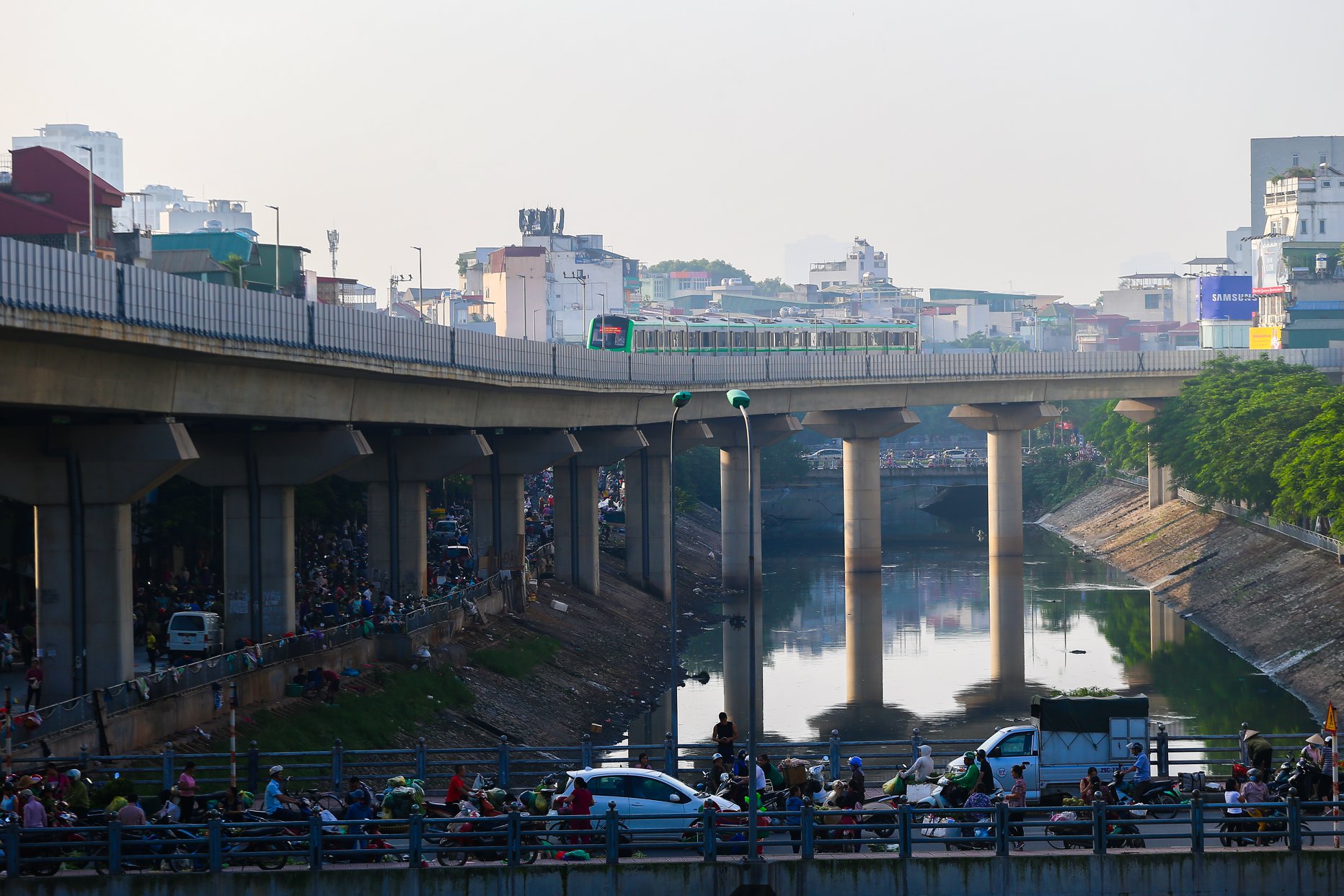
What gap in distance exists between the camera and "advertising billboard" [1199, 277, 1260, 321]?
603ft

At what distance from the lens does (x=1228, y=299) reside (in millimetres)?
185000

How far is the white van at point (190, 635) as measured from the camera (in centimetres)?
5672

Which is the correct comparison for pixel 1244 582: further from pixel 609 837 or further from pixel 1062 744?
pixel 609 837

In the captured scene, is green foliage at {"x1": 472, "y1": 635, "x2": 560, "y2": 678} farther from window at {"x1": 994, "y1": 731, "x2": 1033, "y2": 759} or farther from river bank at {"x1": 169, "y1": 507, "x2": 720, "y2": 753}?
window at {"x1": 994, "y1": 731, "x2": 1033, "y2": 759}

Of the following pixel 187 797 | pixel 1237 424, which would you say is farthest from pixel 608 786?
pixel 1237 424

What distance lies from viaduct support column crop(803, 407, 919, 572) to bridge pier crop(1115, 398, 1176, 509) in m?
21.5

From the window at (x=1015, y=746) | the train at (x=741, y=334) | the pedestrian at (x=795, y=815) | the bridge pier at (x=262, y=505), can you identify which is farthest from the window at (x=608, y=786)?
the train at (x=741, y=334)

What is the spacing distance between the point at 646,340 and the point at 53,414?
2755 inches

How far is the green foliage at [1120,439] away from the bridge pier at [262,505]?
8293 centimetres


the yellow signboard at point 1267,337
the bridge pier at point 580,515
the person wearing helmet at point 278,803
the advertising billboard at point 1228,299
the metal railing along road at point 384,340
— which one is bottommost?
the person wearing helmet at point 278,803

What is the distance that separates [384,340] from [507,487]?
2366cm

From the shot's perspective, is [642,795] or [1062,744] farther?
[1062,744]

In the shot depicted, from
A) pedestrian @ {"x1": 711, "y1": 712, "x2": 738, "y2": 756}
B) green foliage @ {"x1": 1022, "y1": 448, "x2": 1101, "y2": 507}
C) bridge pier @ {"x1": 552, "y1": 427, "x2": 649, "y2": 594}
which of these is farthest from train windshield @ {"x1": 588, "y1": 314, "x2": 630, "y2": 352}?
pedestrian @ {"x1": 711, "y1": 712, "x2": 738, "y2": 756}

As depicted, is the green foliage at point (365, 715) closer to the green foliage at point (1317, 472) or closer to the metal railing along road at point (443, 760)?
the metal railing along road at point (443, 760)
